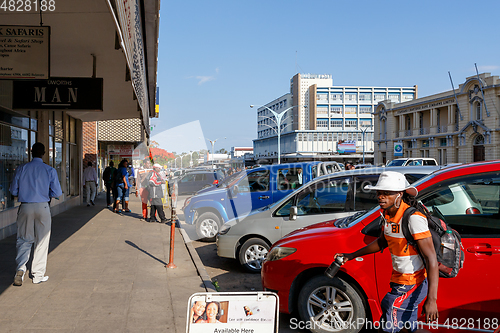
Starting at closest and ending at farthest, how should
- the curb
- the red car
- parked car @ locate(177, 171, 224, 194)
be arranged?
the red car, the curb, parked car @ locate(177, 171, 224, 194)

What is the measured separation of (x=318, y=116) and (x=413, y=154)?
46.8 meters

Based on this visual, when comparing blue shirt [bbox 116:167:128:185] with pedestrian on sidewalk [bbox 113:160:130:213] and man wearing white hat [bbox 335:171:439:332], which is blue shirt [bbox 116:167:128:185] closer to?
pedestrian on sidewalk [bbox 113:160:130:213]

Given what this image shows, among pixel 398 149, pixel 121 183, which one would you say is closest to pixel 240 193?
pixel 121 183

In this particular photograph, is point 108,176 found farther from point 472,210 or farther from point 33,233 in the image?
point 472,210

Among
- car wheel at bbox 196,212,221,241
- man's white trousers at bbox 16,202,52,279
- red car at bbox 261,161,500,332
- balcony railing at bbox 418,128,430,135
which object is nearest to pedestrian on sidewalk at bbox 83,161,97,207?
car wheel at bbox 196,212,221,241

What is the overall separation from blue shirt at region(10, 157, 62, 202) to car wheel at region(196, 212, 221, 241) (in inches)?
180

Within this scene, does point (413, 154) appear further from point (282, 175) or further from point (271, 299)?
point (271, 299)

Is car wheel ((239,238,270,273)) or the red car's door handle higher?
the red car's door handle

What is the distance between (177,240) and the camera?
9.95m

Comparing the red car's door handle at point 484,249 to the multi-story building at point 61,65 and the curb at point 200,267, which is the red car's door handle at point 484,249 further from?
the multi-story building at point 61,65

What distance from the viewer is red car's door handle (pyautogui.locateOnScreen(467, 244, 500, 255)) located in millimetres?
3611

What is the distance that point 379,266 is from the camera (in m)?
3.88

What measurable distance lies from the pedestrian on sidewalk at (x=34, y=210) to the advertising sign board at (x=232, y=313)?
406 cm

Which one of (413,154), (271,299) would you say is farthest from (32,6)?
(413,154)
